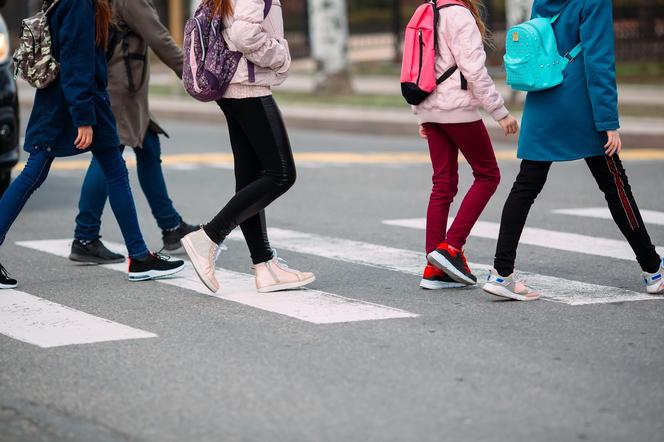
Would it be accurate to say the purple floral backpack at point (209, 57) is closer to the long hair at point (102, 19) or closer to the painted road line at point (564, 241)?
the long hair at point (102, 19)

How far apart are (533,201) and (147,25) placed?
2.69m

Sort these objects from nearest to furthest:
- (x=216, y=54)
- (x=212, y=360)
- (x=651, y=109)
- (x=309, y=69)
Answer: (x=212, y=360) < (x=216, y=54) < (x=651, y=109) < (x=309, y=69)

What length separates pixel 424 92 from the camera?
276 inches

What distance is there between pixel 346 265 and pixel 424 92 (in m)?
1.52

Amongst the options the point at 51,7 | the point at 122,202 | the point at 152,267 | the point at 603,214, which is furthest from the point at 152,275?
the point at 603,214

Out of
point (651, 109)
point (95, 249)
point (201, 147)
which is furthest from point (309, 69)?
point (95, 249)

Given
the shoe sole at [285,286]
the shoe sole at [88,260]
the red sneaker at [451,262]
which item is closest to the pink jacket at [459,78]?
the red sneaker at [451,262]

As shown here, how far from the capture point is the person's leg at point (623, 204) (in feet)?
22.6

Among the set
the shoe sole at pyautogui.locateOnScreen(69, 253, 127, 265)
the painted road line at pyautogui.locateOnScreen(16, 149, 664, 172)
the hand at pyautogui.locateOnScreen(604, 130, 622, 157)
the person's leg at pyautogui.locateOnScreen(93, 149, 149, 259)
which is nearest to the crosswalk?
the shoe sole at pyautogui.locateOnScreen(69, 253, 127, 265)

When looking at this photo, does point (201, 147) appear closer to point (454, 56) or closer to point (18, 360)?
point (454, 56)

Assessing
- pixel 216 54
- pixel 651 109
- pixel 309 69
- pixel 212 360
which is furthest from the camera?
pixel 309 69

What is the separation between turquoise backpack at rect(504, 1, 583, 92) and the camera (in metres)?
6.66

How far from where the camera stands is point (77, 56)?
7.20 metres

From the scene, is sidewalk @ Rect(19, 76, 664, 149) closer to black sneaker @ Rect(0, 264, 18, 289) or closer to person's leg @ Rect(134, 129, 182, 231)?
person's leg @ Rect(134, 129, 182, 231)
